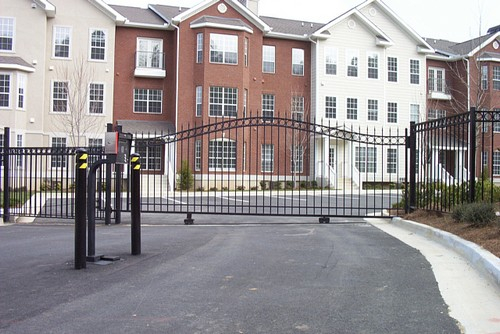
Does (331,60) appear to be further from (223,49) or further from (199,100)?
(199,100)

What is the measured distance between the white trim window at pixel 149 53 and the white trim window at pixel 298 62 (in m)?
8.96

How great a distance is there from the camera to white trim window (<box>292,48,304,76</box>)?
1310 inches

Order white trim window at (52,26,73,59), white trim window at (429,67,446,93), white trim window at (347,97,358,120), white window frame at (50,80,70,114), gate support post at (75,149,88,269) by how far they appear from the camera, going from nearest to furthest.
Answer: gate support post at (75,149,88,269), white window frame at (50,80,70,114), white trim window at (52,26,73,59), white trim window at (347,97,358,120), white trim window at (429,67,446,93)

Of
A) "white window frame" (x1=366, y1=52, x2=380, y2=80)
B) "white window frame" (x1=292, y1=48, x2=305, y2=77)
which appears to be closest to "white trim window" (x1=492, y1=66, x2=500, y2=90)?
"white window frame" (x1=366, y1=52, x2=380, y2=80)

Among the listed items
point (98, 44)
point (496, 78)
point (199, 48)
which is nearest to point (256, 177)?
point (199, 48)

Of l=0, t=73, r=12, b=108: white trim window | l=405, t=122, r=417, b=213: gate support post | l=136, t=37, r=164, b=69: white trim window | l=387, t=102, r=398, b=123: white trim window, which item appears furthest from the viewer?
l=387, t=102, r=398, b=123: white trim window

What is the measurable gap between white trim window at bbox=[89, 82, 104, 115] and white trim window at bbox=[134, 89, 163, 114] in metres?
2.09

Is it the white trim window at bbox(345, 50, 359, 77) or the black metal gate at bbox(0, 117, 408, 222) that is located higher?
the white trim window at bbox(345, 50, 359, 77)

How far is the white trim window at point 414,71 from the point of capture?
35.4 metres

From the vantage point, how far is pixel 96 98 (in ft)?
97.0

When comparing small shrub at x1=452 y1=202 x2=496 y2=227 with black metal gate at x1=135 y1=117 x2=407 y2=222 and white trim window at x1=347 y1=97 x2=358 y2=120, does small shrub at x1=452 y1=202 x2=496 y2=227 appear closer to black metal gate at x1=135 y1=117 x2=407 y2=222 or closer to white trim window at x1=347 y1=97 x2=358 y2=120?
black metal gate at x1=135 y1=117 x2=407 y2=222

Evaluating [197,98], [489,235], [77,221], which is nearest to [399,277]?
[489,235]

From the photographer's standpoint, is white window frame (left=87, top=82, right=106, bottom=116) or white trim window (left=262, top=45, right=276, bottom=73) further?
white trim window (left=262, top=45, right=276, bottom=73)

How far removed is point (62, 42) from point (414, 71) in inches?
953
